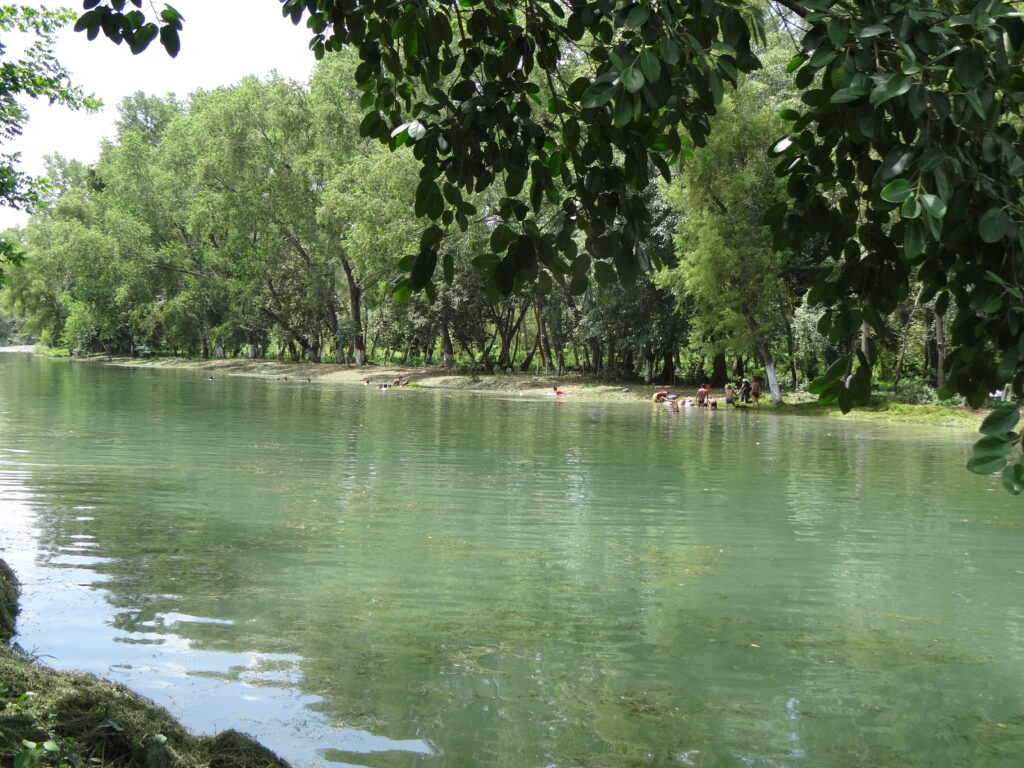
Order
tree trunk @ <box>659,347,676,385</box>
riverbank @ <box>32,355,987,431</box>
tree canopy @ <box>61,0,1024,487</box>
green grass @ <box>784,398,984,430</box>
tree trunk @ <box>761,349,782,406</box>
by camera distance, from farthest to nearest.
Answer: tree trunk @ <box>659,347,676,385</box>
tree trunk @ <box>761,349,782,406</box>
riverbank @ <box>32,355,987,431</box>
green grass @ <box>784,398,984,430</box>
tree canopy @ <box>61,0,1024,487</box>

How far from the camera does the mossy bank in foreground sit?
398 cm

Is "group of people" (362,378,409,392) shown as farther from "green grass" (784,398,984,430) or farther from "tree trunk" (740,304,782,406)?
"green grass" (784,398,984,430)

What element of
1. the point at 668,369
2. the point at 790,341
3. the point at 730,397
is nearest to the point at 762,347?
the point at 730,397

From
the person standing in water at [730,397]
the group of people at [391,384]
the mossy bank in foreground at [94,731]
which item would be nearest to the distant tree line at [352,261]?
the person standing in water at [730,397]

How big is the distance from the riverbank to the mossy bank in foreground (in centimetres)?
2615

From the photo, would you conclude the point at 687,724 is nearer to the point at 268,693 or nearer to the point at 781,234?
the point at 268,693

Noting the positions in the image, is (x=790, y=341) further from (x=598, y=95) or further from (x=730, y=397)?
(x=598, y=95)

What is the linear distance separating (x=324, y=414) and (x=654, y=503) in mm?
17163

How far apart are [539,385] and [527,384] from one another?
2.15 ft

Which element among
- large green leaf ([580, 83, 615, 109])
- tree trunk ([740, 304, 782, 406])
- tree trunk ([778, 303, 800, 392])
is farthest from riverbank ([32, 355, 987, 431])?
large green leaf ([580, 83, 615, 109])

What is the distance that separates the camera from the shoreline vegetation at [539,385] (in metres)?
31.9

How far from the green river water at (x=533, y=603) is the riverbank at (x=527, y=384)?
1523 centimetres

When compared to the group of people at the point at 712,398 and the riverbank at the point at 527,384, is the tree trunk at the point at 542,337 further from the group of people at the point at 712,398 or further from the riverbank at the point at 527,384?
the group of people at the point at 712,398

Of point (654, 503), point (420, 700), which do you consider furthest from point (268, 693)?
point (654, 503)
